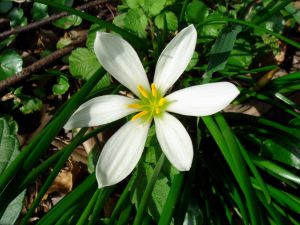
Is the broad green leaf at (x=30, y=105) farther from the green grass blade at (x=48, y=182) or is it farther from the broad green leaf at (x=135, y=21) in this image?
the green grass blade at (x=48, y=182)

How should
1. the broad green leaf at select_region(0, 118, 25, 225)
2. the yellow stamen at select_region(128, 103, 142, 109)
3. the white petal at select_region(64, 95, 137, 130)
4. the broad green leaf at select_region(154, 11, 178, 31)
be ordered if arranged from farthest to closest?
1. the broad green leaf at select_region(154, 11, 178, 31)
2. the broad green leaf at select_region(0, 118, 25, 225)
3. the yellow stamen at select_region(128, 103, 142, 109)
4. the white petal at select_region(64, 95, 137, 130)

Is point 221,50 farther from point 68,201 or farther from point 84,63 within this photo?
point 68,201

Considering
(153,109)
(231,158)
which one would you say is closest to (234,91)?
(231,158)

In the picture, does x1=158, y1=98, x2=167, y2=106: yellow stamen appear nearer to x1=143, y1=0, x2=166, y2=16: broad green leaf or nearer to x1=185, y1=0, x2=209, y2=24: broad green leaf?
x1=143, y1=0, x2=166, y2=16: broad green leaf

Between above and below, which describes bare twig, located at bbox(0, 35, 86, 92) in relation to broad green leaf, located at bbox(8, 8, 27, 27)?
below

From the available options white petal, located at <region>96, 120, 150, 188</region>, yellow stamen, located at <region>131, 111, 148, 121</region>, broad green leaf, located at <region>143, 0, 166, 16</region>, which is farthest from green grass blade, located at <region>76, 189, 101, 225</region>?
broad green leaf, located at <region>143, 0, 166, 16</region>

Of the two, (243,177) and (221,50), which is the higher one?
(221,50)

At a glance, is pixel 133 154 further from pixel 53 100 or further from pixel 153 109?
pixel 53 100

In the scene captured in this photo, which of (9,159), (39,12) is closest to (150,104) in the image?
(9,159)
